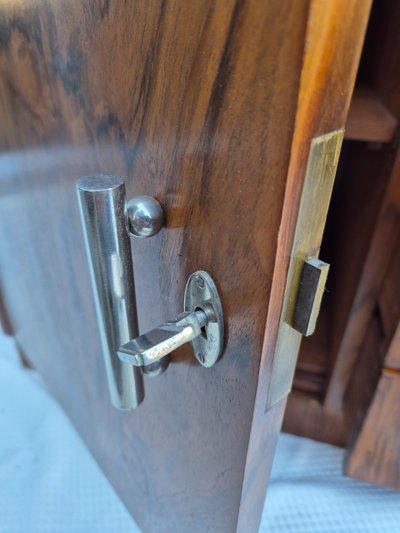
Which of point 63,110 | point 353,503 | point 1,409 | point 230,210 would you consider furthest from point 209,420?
point 1,409

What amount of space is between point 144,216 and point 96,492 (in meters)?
0.52

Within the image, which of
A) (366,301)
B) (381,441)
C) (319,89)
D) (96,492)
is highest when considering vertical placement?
(319,89)

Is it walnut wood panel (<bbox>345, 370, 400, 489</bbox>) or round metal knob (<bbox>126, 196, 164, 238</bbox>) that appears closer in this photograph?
round metal knob (<bbox>126, 196, 164, 238</bbox>)

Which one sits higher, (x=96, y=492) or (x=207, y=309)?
(x=207, y=309)

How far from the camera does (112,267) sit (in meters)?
0.25

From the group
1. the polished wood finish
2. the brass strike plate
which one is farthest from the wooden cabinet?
the brass strike plate

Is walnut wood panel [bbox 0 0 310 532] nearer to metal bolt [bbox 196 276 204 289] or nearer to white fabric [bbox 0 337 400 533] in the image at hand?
metal bolt [bbox 196 276 204 289]

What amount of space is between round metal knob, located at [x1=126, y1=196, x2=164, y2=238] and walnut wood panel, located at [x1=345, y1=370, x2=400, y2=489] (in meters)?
0.38

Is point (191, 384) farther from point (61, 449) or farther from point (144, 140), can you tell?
point (61, 449)

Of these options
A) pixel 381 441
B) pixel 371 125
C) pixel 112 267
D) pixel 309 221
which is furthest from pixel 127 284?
pixel 381 441

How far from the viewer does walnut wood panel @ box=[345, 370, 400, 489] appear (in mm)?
505

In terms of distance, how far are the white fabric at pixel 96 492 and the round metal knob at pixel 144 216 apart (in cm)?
49

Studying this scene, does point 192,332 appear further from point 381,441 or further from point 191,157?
point 381,441

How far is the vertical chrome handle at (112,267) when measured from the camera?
228 millimetres
